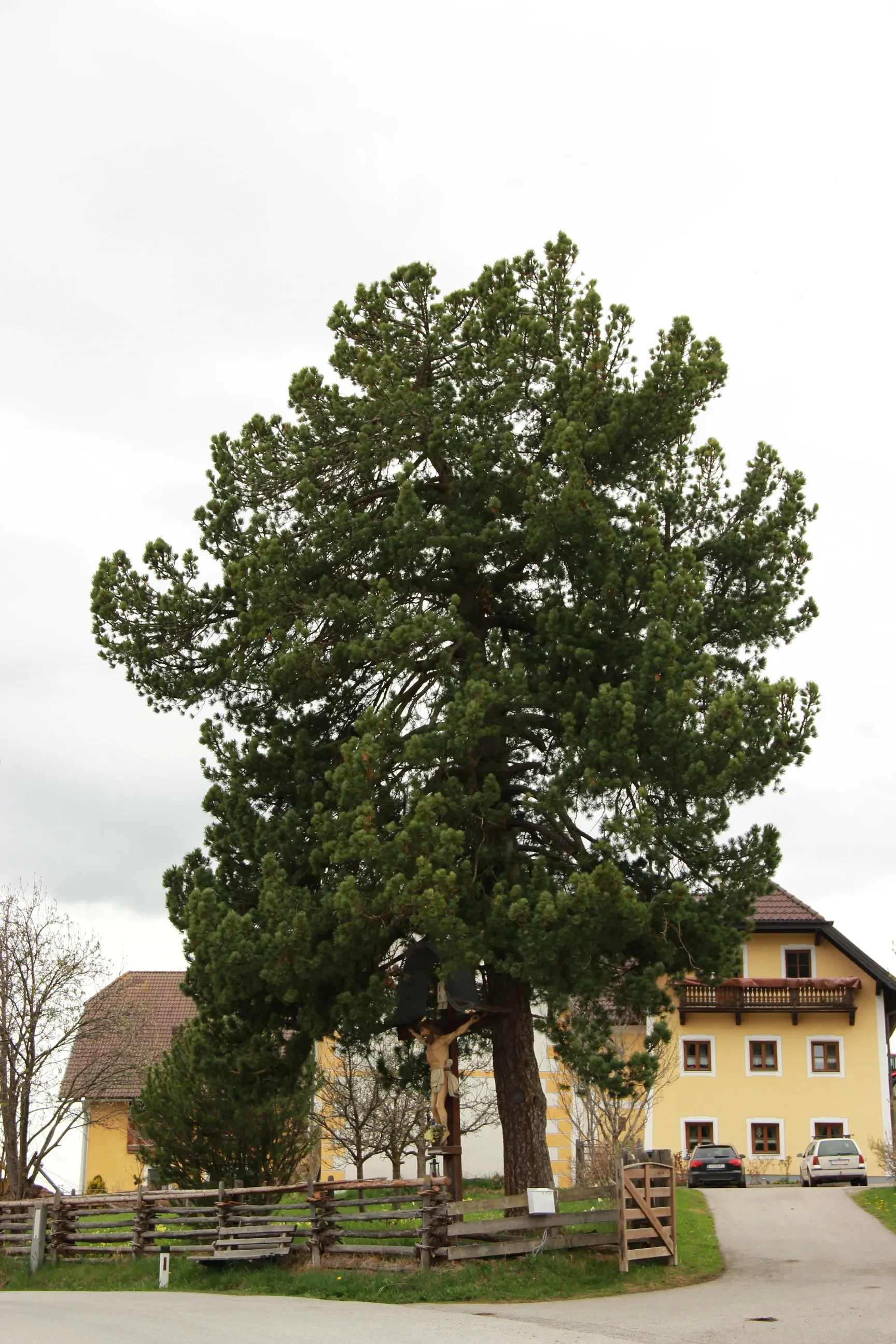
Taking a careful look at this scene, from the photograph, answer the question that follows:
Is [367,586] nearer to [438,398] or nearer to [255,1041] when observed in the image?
[438,398]

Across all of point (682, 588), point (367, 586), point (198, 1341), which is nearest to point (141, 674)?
point (367, 586)

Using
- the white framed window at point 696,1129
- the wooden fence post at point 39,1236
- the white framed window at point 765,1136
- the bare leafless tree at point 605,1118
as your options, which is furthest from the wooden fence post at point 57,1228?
the white framed window at point 765,1136

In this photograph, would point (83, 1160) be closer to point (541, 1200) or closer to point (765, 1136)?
point (765, 1136)

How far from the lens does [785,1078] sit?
4416cm

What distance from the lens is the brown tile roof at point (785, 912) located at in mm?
44062

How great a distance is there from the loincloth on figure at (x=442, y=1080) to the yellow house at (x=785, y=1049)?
26.0m

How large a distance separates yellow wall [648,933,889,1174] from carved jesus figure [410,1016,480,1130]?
26332 mm

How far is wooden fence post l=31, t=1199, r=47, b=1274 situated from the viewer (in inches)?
901

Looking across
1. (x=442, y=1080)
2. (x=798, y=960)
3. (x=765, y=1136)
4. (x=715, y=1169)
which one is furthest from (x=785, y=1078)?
(x=442, y=1080)

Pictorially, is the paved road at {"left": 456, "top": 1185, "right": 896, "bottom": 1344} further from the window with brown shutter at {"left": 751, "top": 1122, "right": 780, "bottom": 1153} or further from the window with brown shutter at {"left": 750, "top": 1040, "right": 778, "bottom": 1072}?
the window with brown shutter at {"left": 750, "top": 1040, "right": 778, "bottom": 1072}

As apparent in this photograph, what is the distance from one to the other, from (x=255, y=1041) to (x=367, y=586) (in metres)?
6.52

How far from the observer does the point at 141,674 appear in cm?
2080

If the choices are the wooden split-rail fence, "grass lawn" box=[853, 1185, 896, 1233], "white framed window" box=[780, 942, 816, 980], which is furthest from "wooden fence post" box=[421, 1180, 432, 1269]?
"white framed window" box=[780, 942, 816, 980]

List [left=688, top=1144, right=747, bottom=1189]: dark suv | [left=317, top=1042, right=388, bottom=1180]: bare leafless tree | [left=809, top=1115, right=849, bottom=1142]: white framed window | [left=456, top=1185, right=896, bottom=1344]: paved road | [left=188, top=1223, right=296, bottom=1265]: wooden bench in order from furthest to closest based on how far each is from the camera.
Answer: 1. [left=809, top=1115, right=849, bottom=1142]: white framed window
2. [left=317, top=1042, right=388, bottom=1180]: bare leafless tree
3. [left=688, top=1144, right=747, bottom=1189]: dark suv
4. [left=188, top=1223, right=296, bottom=1265]: wooden bench
5. [left=456, top=1185, right=896, bottom=1344]: paved road
